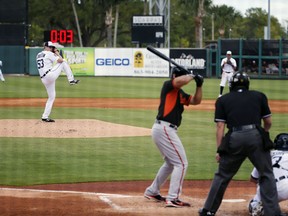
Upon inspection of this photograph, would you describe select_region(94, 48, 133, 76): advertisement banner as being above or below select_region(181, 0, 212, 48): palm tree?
below

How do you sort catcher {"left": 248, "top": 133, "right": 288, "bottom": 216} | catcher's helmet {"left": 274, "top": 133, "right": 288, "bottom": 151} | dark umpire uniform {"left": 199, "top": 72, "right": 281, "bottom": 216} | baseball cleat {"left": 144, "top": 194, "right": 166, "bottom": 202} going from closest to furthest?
dark umpire uniform {"left": 199, "top": 72, "right": 281, "bottom": 216} < catcher {"left": 248, "top": 133, "right": 288, "bottom": 216} < catcher's helmet {"left": 274, "top": 133, "right": 288, "bottom": 151} < baseball cleat {"left": 144, "top": 194, "right": 166, "bottom": 202}

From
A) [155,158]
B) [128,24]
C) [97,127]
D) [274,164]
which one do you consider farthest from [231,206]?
[128,24]

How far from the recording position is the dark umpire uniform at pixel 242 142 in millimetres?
8266

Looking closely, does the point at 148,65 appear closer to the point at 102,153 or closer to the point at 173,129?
the point at 102,153

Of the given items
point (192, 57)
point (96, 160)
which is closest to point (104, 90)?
point (192, 57)

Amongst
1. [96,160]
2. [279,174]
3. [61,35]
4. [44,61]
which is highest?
[61,35]

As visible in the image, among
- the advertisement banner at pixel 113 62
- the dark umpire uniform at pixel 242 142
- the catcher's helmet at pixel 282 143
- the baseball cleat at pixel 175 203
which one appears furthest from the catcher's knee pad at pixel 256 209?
the advertisement banner at pixel 113 62

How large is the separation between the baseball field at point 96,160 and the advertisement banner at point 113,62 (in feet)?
68.2

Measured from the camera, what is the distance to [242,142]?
8.26 meters

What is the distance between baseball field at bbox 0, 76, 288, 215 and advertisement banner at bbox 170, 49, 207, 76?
21.6 m

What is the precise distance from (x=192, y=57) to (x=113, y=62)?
4966 millimetres

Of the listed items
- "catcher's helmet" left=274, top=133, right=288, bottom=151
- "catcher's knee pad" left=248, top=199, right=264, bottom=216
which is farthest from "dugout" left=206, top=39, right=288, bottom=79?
"catcher's knee pad" left=248, top=199, right=264, bottom=216

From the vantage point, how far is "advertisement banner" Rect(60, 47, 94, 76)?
1884 inches

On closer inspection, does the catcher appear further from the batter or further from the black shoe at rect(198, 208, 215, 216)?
the batter
